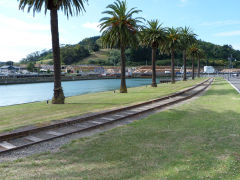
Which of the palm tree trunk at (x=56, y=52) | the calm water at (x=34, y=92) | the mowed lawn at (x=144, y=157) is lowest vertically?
the calm water at (x=34, y=92)

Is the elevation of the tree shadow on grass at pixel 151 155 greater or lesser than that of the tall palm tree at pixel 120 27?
lesser

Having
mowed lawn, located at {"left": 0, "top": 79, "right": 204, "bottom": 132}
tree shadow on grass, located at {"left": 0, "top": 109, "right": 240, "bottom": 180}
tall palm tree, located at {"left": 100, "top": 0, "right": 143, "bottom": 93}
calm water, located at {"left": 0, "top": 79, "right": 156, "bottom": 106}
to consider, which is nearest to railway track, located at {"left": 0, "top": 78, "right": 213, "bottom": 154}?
mowed lawn, located at {"left": 0, "top": 79, "right": 204, "bottom": 132}

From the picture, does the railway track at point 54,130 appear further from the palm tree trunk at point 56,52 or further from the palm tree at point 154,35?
the palm tree at point 154,35

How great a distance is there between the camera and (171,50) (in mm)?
50156

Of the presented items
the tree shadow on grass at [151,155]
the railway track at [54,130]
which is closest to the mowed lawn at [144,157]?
the tree shadow on grass at [151,155]

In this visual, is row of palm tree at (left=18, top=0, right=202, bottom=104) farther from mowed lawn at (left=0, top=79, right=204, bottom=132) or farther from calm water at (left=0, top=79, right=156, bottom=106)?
calm water at (left=0, top=79, right=156, bottom=106)

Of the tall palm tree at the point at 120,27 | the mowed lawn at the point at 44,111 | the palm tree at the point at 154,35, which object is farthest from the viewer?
the palm tree at the point at 154,35

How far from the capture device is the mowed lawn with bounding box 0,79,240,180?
4.72 meters

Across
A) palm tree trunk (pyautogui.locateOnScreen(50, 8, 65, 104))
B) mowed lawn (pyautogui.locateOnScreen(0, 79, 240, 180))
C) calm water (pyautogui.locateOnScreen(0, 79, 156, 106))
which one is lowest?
calm water (pyautogui.locateOnScreen(0, 79, 156, 106))

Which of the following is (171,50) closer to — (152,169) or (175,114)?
(175,114)

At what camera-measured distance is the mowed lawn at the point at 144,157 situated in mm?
4723

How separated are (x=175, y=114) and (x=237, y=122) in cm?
316

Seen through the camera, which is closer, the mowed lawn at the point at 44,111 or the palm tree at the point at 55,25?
the mowed lawn at the point at 44,111

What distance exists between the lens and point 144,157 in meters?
5.68
